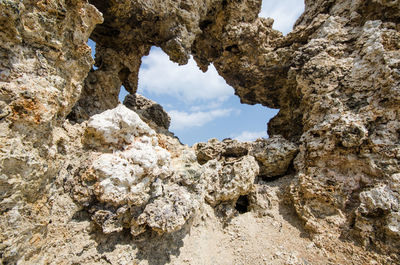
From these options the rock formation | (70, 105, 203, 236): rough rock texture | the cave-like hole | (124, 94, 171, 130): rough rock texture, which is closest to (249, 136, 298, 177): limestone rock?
the rock formation

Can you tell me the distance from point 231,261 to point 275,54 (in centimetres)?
897

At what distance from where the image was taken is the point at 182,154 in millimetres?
6824

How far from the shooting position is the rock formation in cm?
365

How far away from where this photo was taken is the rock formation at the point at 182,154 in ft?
12.0

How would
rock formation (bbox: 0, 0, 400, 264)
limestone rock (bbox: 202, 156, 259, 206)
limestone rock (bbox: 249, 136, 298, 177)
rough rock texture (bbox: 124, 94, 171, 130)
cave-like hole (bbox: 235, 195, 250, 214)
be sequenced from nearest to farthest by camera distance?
rock formation (bbox: 0, 0, 400, 264) < limestone rock (bbox: 202, 156, 259, 206) < cave-like hole (bbox: 235, 195, 250, 214) < limestone rock (bbox: 249, 136, 298, 177) < rough rock texture (bbox: 124, 94, 171, 130)

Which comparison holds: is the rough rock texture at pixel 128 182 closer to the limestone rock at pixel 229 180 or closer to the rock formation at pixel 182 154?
the rock formation at pixel 182 154

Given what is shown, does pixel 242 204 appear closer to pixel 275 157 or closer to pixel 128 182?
pixel 275 157

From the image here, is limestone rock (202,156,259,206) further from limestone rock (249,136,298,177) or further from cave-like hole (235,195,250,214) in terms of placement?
limestone rock (249,136,298,177)

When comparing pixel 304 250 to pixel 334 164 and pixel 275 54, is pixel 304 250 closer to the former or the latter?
pixel 334 164

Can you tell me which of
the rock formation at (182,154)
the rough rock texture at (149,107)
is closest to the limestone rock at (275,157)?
the rock formation at (182,154)

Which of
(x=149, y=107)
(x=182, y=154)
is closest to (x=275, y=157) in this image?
(x=182, y=154)

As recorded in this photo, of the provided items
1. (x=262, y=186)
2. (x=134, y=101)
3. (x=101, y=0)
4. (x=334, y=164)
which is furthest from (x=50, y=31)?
(x=334, y=164)

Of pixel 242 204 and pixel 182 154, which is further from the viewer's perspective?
pixel 242 204

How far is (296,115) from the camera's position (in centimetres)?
873
